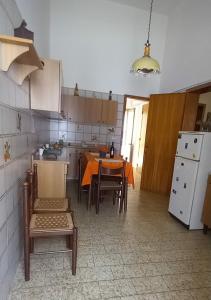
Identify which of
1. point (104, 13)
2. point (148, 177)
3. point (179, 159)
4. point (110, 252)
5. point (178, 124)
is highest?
point (104, 13)

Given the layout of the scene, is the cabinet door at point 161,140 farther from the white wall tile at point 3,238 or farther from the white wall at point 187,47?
the white wall tile at point 3,238

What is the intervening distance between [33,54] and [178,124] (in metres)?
2.98

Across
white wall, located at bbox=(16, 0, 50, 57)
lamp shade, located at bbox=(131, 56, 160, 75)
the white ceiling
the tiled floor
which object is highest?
the white ceiling

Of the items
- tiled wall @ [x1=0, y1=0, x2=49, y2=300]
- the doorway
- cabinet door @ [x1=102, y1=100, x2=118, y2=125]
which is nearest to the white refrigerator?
cabinet door @ [x1=102, y1=100, x2=118, y2=125]

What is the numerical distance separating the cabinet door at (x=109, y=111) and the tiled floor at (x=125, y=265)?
2.16 m

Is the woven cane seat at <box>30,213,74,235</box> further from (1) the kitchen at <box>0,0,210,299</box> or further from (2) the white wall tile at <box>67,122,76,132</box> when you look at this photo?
(2) the white wall tile at <box>67,122,76,132</box>

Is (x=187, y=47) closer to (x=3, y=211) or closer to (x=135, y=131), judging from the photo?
(x=135, y=131)

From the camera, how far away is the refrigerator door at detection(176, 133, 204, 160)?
2.23m

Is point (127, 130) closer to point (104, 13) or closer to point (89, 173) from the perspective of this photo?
point (104, 13)

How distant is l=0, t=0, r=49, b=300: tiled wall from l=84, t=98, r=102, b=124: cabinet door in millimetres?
2290

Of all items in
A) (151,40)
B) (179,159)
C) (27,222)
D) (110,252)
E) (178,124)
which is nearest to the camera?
(27,222)

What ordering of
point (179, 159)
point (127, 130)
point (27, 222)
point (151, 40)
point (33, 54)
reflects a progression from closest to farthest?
point (33, 54), point (27, 222), point (179, 159), point (151, 40), point (127, 130)

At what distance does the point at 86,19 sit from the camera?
3.71 m

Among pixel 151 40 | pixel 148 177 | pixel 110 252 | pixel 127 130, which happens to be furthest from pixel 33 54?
pixel 127 130
